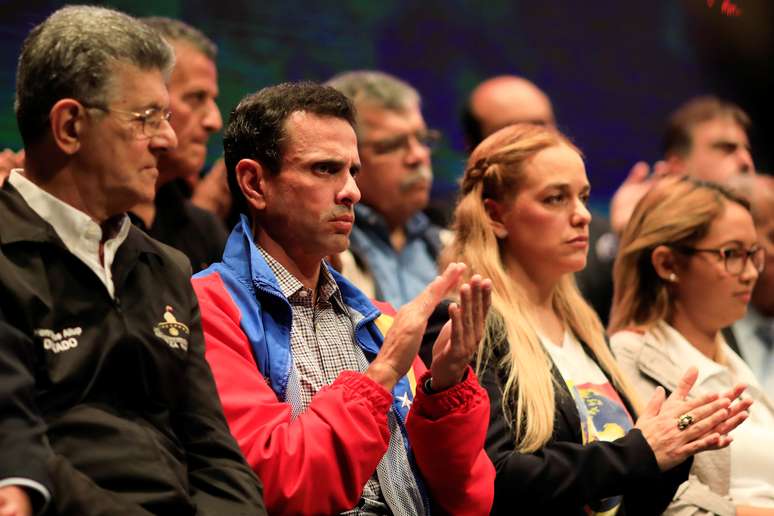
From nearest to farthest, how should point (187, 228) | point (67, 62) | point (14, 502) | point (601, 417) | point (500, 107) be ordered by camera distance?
point (14, 502), point (67, 62), point (601, 417), point (187, 228), point (500, 107)

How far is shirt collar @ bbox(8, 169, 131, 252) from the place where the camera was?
1915 millimetres

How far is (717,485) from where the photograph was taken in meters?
3.14

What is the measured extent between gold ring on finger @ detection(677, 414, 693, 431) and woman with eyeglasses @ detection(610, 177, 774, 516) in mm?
514

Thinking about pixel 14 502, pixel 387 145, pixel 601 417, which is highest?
pixel 14 502

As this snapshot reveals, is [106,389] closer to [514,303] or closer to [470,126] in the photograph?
[514,303]

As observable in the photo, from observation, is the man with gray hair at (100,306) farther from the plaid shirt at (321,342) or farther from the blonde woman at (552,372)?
the blonde woman at (552,372)

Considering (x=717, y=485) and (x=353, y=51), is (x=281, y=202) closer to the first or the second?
(x=717, y=485)

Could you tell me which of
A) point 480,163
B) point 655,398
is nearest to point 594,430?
point 655,398

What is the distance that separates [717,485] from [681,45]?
120 inches

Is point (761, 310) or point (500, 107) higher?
point (500, 107)

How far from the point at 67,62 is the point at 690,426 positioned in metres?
1.63

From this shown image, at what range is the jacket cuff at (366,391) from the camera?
2.18 metres

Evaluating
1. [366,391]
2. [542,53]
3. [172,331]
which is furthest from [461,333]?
[542,53]

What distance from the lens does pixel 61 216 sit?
1.92m
